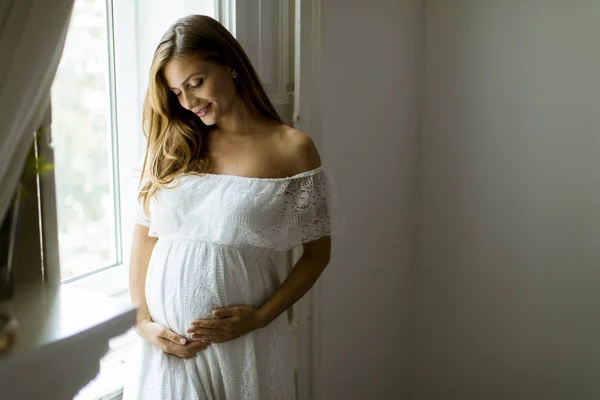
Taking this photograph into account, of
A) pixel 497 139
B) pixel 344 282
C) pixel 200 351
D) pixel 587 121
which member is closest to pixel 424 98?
pixel 497 139

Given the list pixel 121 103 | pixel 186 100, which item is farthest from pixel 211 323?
pixel 121 103

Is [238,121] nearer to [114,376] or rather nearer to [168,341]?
[168,341]

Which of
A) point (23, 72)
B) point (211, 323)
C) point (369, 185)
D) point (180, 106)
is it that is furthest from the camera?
point (369, 185)

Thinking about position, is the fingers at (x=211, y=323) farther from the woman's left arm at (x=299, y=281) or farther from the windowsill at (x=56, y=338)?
the windowsill at (x=56, y=338)

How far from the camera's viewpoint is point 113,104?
1.62 meters

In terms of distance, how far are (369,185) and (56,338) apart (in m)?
1.88

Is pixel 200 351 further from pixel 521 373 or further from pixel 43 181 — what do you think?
pixel 521 373

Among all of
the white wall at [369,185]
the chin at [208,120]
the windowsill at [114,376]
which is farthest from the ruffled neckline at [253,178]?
the white wall at [369,185]

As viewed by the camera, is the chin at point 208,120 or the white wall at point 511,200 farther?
the white wall at point 511,200

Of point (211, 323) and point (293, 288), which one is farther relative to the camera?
point (293, 288)

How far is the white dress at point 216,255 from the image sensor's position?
1.39 metres

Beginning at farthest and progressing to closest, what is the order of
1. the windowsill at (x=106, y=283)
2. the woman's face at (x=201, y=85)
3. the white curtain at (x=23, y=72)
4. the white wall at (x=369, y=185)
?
the white wall at (x=369, y=185)
the woman's face at (x=201, y=85)
the windowsill at (x=106, y=283)
the white curtain at (x=23, y=72)

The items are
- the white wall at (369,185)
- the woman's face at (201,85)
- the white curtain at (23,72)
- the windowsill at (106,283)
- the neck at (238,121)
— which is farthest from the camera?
the white wall at (369,185)

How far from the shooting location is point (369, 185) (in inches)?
89.5
